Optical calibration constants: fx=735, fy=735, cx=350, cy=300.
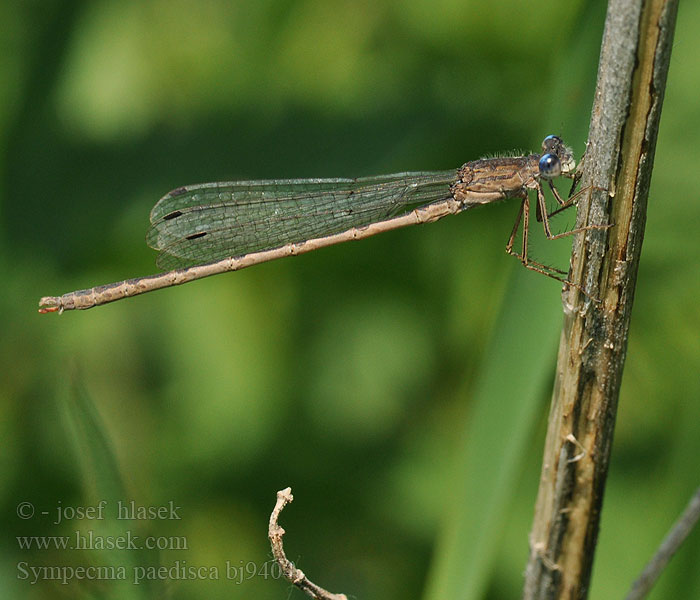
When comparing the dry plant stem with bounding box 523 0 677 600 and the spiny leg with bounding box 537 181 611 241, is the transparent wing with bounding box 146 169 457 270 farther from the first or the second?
the dry plant stem with bounding box 523 0 677 600

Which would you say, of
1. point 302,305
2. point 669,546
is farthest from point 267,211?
point 669,546

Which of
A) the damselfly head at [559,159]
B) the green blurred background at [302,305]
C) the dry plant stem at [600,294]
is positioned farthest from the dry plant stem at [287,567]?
the green blurred background at [302,305]

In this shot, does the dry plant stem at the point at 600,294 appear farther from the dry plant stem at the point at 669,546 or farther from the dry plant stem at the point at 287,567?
the dry plant stem at the point at 287,567

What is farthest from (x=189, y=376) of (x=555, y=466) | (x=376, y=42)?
(x=555, y=466)

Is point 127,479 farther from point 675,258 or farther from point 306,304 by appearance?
point 675,258

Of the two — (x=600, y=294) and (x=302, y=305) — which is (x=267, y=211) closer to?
(x=302, y=305)

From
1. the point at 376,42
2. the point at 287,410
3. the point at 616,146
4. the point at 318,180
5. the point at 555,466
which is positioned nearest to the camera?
the point at 616,146

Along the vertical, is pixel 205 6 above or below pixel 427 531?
above
